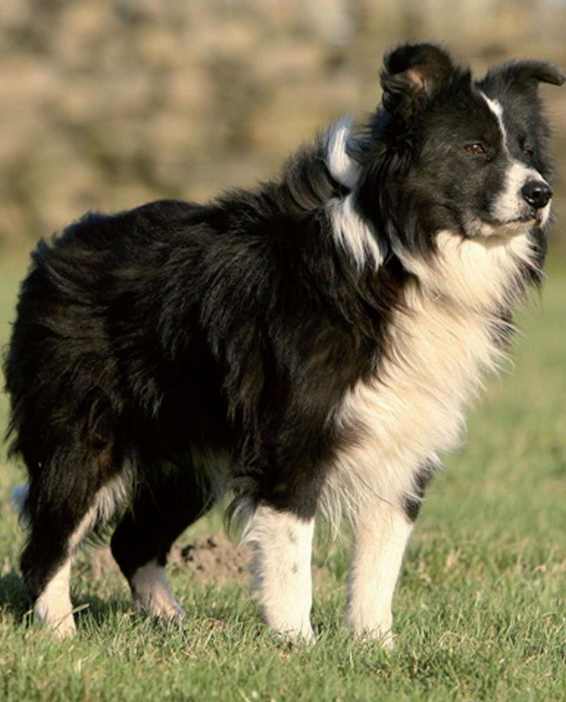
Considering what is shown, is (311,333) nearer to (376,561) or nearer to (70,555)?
(376,561)

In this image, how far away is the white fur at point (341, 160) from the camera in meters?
5.60

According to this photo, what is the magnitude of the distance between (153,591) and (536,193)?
2711 millimetres

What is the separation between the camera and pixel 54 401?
6168mm

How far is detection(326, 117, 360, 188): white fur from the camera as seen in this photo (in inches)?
221

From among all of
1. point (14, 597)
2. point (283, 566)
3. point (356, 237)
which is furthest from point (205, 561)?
point (356, 237)

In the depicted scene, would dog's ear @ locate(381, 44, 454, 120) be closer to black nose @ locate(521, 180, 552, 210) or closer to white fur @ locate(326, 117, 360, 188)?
white fur @ locate(326, 117, 360, 188)

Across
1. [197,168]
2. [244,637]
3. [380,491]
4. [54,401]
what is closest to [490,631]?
[380,491]

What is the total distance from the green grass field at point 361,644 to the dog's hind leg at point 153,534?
15 cm

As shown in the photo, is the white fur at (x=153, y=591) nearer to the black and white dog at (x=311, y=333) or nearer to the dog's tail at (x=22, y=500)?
the black and white dog at (x=311, y=333)

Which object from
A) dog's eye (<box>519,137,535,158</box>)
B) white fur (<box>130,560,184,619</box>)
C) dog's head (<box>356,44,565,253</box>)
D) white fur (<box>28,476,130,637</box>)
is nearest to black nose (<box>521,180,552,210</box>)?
dog's head (<box>356,44,565,253</box>)

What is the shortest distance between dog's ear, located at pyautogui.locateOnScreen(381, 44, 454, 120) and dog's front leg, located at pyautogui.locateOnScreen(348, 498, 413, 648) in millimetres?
1655

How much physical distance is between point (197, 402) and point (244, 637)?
1.08 m

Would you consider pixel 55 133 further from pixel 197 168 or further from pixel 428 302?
pixel 428 302

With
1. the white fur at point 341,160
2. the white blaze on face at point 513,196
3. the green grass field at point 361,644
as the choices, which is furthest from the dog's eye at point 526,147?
A: the green grass field at point 361,644
